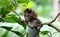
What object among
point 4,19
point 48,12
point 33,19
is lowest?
point 48,12

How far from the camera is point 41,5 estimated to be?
6270mm

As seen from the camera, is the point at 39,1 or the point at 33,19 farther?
the point at 39,1

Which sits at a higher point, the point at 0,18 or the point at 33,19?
the point at 0,18

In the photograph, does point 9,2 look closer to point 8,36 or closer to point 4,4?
point 4,4

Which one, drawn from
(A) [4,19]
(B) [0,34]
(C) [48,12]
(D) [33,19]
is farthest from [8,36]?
(C) [48,12]

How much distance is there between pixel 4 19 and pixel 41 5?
5.33 metres

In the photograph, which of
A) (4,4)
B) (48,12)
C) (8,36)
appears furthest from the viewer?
(48,12)

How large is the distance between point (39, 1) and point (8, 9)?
5.48 m

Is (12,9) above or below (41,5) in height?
above

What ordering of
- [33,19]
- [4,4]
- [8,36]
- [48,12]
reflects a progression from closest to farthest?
Answer: [4,4] < [8,36] < [33,19] < [48,12]

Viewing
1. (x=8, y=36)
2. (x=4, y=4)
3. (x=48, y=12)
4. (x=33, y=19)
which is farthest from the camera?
(x=48, y=12)

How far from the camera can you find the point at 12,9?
0.96 meters

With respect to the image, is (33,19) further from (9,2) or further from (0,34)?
(9,2)

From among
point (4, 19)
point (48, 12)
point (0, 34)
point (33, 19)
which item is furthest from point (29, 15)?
point (48, 12)
